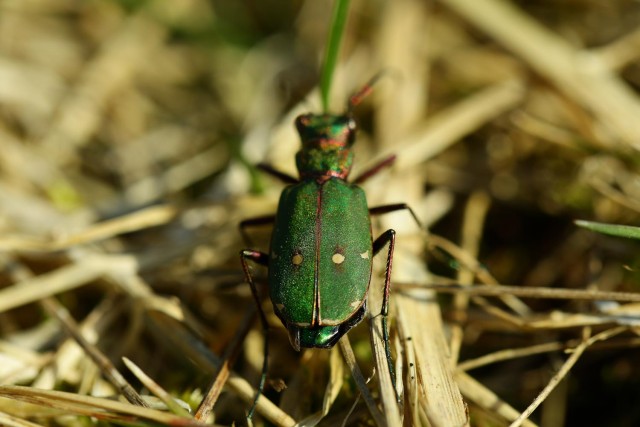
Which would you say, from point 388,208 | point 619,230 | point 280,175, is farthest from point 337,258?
point 619,230

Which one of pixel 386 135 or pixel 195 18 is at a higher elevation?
pixel 195 18

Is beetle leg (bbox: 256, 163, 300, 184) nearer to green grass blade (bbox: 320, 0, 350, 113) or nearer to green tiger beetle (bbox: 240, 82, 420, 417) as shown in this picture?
green tiger beetle (bbox: 240, 82, 420, 417)

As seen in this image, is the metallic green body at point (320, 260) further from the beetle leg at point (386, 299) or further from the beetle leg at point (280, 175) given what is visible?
the beetle leg at point (280, 175)

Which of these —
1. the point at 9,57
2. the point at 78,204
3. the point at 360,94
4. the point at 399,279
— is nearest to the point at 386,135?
the point at 360,94

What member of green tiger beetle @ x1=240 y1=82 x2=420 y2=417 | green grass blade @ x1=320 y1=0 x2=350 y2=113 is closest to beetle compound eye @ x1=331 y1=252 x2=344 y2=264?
green tiger beetle @ x1=240 y1=82 x2=420 y2=417

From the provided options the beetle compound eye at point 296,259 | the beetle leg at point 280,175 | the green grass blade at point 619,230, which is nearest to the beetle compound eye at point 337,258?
the beetle compound eye at point 296,259

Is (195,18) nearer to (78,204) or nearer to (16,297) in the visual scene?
(78,204)

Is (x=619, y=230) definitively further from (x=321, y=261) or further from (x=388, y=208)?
(x=321, y=261)
